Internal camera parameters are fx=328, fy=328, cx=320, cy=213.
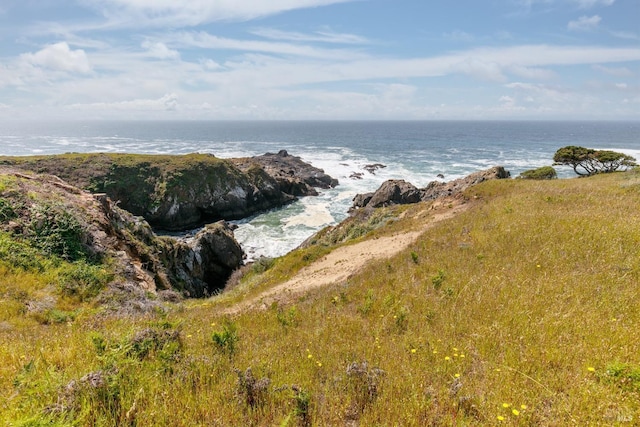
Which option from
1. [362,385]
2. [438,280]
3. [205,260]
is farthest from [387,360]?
[205,260]

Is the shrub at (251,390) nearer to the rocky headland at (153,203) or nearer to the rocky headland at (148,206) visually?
the rocky headland at (153,203)

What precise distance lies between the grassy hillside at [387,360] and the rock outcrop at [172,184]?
4623 centimetres

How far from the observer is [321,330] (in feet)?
22.1

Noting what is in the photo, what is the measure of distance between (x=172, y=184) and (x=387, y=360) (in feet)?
Result: 187

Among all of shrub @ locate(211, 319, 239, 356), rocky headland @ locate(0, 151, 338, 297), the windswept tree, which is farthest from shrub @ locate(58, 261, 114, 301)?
the windswept tree

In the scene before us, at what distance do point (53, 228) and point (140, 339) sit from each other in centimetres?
1372

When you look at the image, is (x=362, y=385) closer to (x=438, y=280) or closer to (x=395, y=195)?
(x=438, y=280)

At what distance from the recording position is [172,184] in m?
55.3

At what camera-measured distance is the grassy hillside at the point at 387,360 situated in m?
3.84

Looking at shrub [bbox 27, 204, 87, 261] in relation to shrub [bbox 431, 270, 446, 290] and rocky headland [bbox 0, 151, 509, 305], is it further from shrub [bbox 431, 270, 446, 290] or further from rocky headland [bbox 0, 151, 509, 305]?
shrub [bbox 431, 270, 446, 290]

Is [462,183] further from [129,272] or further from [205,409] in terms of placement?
[205,409]

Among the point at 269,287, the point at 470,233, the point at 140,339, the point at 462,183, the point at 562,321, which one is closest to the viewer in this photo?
the point at 140,339

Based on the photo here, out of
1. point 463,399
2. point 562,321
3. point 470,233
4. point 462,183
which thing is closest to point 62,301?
point 463,399

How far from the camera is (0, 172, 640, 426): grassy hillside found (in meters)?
3.84
